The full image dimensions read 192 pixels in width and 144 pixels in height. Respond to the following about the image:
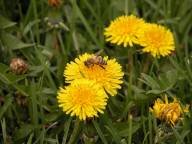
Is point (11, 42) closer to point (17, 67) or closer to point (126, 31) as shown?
point (17, 67)

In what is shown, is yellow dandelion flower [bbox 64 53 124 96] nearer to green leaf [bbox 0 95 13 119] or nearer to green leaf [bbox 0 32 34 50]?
green leaf [bbox 0 95 13 119]

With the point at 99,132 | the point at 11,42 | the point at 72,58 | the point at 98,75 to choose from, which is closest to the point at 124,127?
the point at 99,132

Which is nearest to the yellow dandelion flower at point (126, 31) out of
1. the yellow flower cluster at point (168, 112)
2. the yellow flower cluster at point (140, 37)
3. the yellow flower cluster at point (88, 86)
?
the yellow flower cluster at point (140, 37)

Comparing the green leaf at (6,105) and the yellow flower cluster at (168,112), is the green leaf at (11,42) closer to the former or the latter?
the green leaf at (6,105)

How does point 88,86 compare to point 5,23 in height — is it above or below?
below

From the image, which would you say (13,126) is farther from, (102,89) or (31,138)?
(102,89)

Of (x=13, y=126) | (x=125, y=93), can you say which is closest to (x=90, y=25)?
(x=125, y=93)

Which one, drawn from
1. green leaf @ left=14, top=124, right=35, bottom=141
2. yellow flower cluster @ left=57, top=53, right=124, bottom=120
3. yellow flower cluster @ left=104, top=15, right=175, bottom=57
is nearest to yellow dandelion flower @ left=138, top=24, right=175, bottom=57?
yellow flower cluster @ left=104, top=15, right=175, bottom=57
